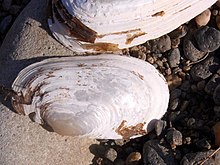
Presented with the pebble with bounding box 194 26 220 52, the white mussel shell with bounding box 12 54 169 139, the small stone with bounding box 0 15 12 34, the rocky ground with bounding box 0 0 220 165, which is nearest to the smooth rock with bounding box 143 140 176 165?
the rocky ground with bounding box 0 0 220 165

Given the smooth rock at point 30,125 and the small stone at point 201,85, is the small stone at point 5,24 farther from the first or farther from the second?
the small stone at point 201,85

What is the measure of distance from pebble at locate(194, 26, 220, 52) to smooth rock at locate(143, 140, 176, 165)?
46 cm

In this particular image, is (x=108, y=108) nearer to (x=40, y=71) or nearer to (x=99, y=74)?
(x=99, y=74)

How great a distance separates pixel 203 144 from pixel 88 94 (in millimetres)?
525

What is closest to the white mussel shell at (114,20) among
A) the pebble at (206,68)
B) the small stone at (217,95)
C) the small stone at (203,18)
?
the small stone at (203,18)

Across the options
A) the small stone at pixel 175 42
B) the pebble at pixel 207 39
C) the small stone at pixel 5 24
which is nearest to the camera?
the pebble at pixel 207 39

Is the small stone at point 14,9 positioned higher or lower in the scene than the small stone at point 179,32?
lower

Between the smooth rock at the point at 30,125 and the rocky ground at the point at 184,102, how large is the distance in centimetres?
13

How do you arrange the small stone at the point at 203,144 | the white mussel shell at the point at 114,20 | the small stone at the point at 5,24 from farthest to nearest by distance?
the small stone at the point at 5,24
the small stone at the point at 203,144
the white mussel shell at the point at 114,20

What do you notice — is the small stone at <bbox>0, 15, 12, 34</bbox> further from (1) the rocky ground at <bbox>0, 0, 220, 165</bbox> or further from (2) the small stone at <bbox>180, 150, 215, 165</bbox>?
(2) the small stone at <bbox>180, 150, 215, 165</bbox>

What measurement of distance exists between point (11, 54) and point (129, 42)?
0.53 m

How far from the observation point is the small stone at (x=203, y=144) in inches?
97.4

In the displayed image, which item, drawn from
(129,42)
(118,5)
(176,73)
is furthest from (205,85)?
(118,5)

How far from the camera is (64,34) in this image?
2.54 meters
